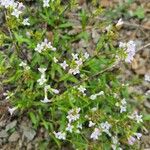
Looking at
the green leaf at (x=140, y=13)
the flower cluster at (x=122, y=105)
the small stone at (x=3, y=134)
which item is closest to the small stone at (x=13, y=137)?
the small stone at (x=3, y=134)

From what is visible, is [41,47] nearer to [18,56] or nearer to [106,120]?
[18,56]

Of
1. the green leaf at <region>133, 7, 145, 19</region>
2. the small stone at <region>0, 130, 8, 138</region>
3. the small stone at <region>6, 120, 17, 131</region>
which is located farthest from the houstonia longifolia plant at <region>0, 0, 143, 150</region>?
the green leaf at <region>133, 7, 145, 19</region>

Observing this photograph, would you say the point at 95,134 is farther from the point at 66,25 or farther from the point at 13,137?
the point at 66,25

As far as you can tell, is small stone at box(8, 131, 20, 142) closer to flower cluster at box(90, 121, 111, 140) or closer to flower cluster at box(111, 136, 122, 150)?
flower cluster at box(90, 121, 111, 140)

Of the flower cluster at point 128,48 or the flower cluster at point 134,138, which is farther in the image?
the flower cluster at point 134,138

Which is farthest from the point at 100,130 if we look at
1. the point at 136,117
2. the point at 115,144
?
the point at 136,117

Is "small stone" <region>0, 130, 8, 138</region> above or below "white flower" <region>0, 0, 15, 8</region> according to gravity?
below

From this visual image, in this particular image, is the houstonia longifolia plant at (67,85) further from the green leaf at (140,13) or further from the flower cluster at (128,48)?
the green leaf at (140,13)

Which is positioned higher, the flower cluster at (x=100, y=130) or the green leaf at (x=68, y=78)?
the green leaf at (x=68, y=78)

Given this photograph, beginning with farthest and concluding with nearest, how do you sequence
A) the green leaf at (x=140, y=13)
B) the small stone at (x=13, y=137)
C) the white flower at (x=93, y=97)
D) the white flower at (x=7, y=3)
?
the green leaf at (x=140, y=13) < the small stone at (x=13, y=137) < the white flower at (x=93, y=97) < the white flower at (x=7, y=3)
